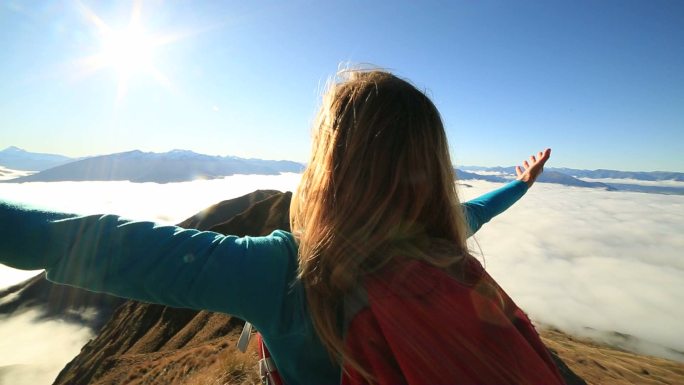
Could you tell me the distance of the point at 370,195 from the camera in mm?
1432

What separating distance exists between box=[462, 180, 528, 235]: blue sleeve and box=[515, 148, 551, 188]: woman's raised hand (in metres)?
0.12

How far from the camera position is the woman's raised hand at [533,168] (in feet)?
14.9

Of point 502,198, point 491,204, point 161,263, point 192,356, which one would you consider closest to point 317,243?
point 161,263

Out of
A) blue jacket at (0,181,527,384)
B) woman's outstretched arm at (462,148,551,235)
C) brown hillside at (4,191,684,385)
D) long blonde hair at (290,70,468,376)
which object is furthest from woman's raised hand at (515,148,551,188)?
brown hillside at (4,191,684,385)

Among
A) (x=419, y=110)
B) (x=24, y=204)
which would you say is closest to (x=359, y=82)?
(x=419, y=110)

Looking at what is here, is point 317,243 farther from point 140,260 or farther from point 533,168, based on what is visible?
point 533,168

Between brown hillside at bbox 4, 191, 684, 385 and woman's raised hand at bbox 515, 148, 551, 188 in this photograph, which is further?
brown hillside at bbox 4, 191, 684, 385

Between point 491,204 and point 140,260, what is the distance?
3851mm

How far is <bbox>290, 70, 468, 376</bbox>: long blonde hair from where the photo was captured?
1340 millimetres

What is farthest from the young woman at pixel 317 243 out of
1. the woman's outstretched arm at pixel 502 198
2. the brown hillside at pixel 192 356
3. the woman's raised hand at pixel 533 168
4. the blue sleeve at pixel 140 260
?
the brown hillside at pixel 192 356

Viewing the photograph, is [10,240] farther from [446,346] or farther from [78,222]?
[446,346]

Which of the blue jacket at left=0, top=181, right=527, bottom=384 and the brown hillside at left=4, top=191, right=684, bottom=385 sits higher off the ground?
the blue jacket at left=0, top=181, right=527, bottom=384

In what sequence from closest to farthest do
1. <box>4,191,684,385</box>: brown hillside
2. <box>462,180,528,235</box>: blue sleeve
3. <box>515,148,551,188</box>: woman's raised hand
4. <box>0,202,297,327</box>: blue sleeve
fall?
<box>0,202,297,327</box>: blue sleeve < <box>462,180,528,235</box>: blue sleeve < <box>515,148,551,188</box>: woman's raised hand < <box>4,191,684,385</box>: brown hillside

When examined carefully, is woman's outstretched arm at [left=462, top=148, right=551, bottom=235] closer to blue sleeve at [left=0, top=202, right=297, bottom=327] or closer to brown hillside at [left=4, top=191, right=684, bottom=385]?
blue sleeve at [left=0, top=202, right=297, bottom=327]
